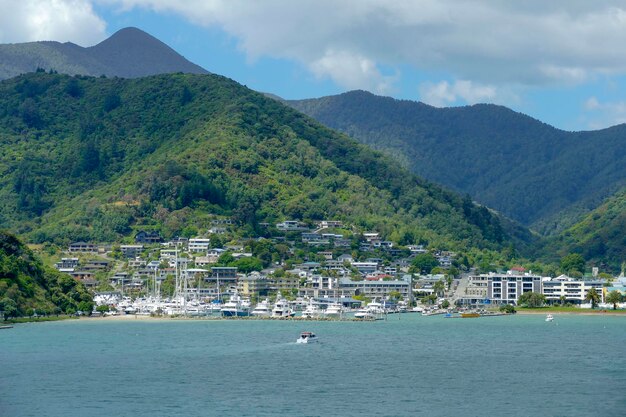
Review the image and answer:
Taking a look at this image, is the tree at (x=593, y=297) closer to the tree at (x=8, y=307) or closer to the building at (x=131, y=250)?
the building at (x=131, y=250)

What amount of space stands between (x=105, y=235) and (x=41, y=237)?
1051 centimetres

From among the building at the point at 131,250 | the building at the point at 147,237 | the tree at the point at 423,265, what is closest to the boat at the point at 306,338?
the building at the point at 131,250

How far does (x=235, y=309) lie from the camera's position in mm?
154875

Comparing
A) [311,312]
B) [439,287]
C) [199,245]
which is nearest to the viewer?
[311,312]

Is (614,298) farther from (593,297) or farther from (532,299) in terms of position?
(532,299)

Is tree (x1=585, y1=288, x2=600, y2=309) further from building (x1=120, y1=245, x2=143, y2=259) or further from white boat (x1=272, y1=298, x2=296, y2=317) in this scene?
building (x1=120, y1=245, x2=143, y2=259)

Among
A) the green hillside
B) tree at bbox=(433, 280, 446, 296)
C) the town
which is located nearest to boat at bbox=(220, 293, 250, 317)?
the town

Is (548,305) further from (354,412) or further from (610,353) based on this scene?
(354,412)

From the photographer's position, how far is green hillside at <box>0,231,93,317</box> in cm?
12494

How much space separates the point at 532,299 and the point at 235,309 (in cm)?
4415

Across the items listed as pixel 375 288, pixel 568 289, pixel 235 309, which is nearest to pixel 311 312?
pixel 235 309

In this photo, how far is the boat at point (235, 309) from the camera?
505ft

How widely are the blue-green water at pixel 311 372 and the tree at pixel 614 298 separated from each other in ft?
147

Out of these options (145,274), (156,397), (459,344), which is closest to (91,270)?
(145,274)
